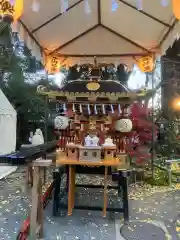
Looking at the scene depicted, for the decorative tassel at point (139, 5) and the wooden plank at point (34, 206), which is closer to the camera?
the wooden plank at point (34, 206)

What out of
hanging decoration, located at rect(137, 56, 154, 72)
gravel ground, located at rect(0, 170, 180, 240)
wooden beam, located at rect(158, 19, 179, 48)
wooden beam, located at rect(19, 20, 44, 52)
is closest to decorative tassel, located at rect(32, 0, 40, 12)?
wooden beam, located at rect(19, 20, 44, 52)

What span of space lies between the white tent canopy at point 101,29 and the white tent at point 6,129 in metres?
2.28

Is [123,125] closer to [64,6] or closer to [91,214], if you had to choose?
[91,214]

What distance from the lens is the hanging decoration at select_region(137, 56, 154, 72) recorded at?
22.2ft

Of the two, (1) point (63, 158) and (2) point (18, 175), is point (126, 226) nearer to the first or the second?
(1) point (63, 158)

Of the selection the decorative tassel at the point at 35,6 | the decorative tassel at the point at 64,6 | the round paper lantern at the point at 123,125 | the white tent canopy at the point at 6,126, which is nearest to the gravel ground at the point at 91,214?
the white tent canopy at the point at 6,126

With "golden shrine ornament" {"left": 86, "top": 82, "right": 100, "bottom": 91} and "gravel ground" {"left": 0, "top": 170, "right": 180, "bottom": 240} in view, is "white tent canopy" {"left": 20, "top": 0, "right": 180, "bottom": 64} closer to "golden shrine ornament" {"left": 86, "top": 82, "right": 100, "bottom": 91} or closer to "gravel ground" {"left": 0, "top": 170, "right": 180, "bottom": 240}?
"golden shrine ornament" {"left": 86, "top": 82, "right": 100, "bottom": 91}

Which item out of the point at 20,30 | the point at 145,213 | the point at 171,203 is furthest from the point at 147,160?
the point at 20,30

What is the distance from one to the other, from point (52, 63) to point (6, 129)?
2.67 meters

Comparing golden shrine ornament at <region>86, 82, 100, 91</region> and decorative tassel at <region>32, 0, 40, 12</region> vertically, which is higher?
decorative tassel at <region>32, 0, 40, 12</region>

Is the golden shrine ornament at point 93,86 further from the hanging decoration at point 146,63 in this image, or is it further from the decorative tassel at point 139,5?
the hanging decoration at point 146,63

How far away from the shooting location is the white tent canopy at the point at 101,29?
5476 millimetres

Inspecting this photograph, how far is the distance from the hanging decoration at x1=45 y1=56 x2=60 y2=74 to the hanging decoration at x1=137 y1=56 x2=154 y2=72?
7.20ft

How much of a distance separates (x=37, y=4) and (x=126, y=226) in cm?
433
